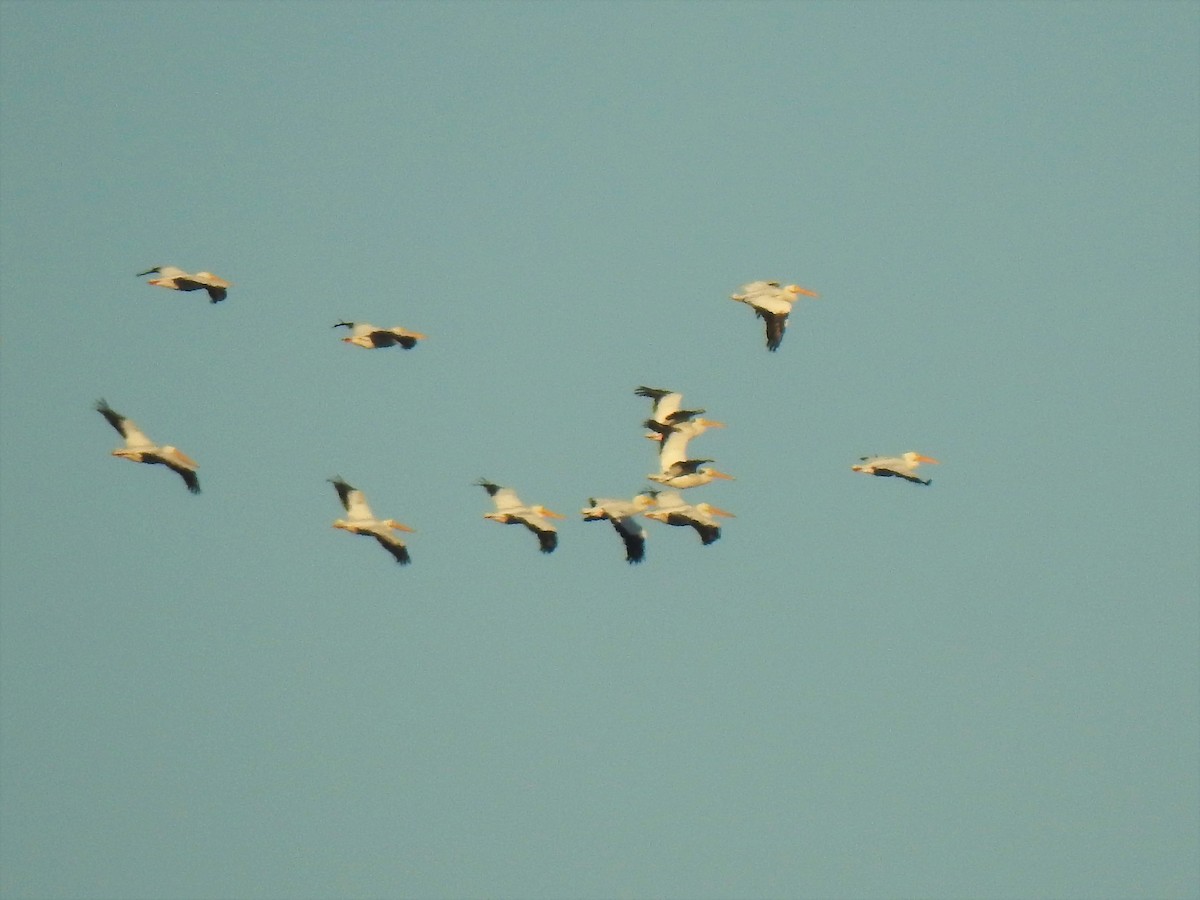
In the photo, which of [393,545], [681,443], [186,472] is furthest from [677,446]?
[186,472]

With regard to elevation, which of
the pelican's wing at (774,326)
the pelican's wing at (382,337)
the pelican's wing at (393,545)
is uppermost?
the pelican's wing at (774,326)

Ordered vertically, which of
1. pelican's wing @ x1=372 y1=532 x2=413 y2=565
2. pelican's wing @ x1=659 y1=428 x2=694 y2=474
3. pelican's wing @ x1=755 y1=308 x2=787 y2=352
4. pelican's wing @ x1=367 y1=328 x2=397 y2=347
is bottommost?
pelican's wing @ x1=372 y1=532 x2=413 y2=565

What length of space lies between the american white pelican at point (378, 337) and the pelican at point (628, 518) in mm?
4409

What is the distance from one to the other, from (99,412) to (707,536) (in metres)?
11.3

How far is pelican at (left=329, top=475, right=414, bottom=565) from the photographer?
5531cm

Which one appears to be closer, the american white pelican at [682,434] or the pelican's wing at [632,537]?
the pelican's wing at [632,537]

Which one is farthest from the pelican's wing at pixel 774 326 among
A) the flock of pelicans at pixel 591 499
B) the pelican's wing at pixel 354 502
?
the pelican's wing at pixel 354 502

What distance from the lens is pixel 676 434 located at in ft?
188

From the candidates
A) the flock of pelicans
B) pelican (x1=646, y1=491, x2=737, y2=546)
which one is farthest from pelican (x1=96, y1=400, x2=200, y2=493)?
pelican (x1=646, y1=491, x2=737, y2=546)

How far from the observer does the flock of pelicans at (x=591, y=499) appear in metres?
54.2

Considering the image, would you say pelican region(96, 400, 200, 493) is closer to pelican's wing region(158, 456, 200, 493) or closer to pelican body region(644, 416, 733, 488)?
pelican's wing region(158, 456, 200, 493)

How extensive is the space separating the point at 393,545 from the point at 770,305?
797 centimetres

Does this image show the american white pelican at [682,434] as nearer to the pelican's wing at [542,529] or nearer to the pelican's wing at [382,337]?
the pelican's wing at [542,529]

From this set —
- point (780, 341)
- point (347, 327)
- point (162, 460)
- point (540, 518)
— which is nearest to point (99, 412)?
point (162, 460)
